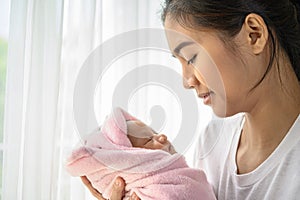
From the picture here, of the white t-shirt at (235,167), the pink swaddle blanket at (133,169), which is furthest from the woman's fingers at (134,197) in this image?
the white t-shirt at (235,167)

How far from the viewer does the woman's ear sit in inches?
31.3

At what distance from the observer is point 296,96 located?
2.88ft

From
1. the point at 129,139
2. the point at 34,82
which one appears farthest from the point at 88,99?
the point at 34,82

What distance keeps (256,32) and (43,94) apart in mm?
858

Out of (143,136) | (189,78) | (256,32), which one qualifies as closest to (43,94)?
(143,136)

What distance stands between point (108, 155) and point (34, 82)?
688mm

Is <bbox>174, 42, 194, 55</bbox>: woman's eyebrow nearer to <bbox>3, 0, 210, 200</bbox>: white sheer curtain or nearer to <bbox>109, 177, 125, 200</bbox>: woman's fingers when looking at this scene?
<bbox>109, 177, 125, 200</bbox>: woman's fingers

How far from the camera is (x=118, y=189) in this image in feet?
2.75

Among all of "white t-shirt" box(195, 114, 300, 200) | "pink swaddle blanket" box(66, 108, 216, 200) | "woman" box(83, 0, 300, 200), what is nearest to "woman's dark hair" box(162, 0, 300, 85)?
"woman" box(83, 0, 300, 200)

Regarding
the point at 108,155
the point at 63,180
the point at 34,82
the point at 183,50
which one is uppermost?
the point at 183,50

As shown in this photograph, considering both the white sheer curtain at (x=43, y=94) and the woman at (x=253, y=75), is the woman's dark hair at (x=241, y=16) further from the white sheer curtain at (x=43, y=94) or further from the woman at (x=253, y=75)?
the white sheer curtain at (x=43, y=94)

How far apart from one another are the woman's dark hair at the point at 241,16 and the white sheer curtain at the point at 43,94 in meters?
0.68

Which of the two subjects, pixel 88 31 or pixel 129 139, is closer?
pixel 129 139

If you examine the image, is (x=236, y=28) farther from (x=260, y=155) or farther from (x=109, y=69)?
(x=109, y=69)
